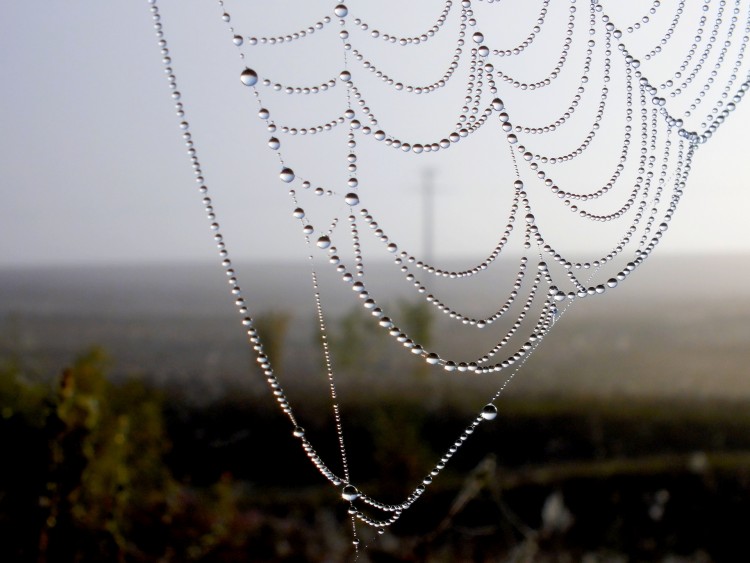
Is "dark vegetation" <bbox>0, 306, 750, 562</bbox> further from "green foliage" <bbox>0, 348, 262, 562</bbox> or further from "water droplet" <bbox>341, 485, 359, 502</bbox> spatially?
"water droplet" <bbox>341, 485, 359, 502</bbox>

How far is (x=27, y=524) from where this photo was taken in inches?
64.3

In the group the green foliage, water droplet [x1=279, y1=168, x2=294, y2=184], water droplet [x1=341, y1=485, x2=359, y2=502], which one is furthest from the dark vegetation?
water droplet [x1=279, y1=168, x2=294, y2=184]

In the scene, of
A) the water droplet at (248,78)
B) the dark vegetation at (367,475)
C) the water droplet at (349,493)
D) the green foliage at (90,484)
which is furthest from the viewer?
the dark vegetation at (367,475)

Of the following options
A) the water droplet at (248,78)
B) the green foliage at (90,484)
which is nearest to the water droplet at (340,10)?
the water droplet at (248,78)

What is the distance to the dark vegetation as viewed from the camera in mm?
1712

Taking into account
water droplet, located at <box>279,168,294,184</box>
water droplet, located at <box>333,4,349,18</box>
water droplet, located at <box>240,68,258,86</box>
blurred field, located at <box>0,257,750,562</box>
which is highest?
water droplet, located at <box>333,4,349,18</box>

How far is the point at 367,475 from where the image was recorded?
3518 mm

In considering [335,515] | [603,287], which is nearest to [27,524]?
[603,287]

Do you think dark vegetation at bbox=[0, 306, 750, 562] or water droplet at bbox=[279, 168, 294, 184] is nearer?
water droplet at bbox=[279, 168, 294, 184]

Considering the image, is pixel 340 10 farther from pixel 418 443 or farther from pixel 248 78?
pixel 418 443

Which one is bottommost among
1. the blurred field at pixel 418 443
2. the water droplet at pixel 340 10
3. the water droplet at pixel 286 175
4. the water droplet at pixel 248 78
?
the blurred field at pixel 418 443

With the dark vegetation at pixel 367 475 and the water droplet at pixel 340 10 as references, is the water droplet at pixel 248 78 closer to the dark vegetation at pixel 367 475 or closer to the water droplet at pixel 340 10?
the water droplet at pixel 340 10

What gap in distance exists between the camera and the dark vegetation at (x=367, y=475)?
5.62ft

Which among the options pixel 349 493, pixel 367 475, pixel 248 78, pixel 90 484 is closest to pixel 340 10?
Result: pixel 248 78
